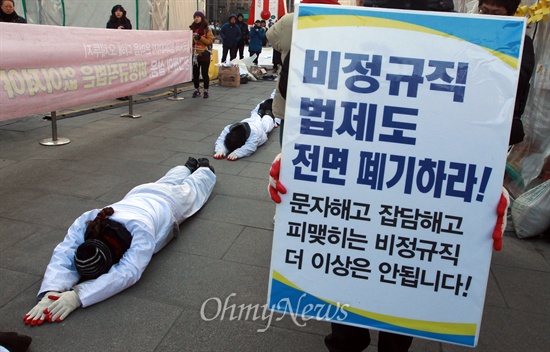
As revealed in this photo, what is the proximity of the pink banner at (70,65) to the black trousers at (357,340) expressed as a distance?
13.3ft

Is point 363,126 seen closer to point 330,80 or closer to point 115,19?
point 330,80

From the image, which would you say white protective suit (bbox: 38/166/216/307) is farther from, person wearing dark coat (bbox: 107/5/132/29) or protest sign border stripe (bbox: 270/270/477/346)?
person wearing dark coat (bbox: 107/5/132/29)

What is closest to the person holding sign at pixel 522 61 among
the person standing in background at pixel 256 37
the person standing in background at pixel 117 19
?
the person standing in background at pixel 117 19

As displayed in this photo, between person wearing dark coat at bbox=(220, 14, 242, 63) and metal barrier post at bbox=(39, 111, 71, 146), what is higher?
person wearing dark coat at bbox=(220, 14, 242, 63)

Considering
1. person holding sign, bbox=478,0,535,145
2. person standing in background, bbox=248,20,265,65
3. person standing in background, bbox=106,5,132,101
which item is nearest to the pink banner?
person standing in background, bbox=106,5,132,101

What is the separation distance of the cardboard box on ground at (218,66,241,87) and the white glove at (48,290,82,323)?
9.55 metres

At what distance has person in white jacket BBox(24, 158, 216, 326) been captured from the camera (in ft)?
8.05

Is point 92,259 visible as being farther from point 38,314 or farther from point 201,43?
point 201,43

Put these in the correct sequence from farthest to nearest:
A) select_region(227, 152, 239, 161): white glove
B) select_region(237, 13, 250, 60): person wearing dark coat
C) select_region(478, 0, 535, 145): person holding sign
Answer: select_region(237, 13, 250, 60): person wearing dark coat → select_region(227, 152, 239, 161): white glove → select_region(478, 0, 535, 145): person holding sign

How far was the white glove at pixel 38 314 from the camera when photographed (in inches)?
91.7

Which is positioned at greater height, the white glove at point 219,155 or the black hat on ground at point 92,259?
the black hat on ground at point 92,259

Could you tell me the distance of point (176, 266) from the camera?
2.97 m

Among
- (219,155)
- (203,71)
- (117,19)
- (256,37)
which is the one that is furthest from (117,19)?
(256,37)

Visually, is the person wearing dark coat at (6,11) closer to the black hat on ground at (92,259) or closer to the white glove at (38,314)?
the black hat on ground at (92,259)
